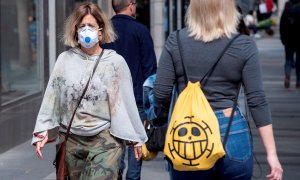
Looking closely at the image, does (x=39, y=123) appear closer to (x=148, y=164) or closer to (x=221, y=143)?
(x=221, y=143)

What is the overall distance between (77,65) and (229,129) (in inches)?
49.5

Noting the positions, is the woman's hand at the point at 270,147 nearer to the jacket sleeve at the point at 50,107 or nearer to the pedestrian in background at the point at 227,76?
the pedestrian in background at the point at 227,76

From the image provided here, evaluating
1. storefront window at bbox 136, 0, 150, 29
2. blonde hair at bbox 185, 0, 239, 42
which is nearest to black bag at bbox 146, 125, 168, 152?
blonde hair at bbox 185, 0, 239, 42

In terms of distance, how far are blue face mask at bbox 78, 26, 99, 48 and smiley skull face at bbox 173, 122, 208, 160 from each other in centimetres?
115

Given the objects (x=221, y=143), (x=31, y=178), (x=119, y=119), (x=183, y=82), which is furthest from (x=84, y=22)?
(x=31, y=178)

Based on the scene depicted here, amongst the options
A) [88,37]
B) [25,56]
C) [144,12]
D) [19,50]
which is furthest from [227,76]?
[144,12]

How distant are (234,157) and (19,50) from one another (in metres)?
7.15

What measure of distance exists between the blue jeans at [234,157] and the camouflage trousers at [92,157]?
34.2 inches

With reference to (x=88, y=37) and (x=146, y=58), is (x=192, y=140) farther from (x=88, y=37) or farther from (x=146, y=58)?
(x=146, y=58)

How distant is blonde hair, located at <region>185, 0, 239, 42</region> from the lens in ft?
16.1

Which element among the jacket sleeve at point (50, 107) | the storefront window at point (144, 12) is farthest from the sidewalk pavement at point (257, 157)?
the storefront window at point (144, 12)

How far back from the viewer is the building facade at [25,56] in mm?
10891

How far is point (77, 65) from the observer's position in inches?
228

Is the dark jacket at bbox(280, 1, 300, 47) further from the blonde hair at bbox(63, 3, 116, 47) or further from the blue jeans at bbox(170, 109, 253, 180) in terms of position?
the blue jeans at bbox(170, 109, 253, 180)
